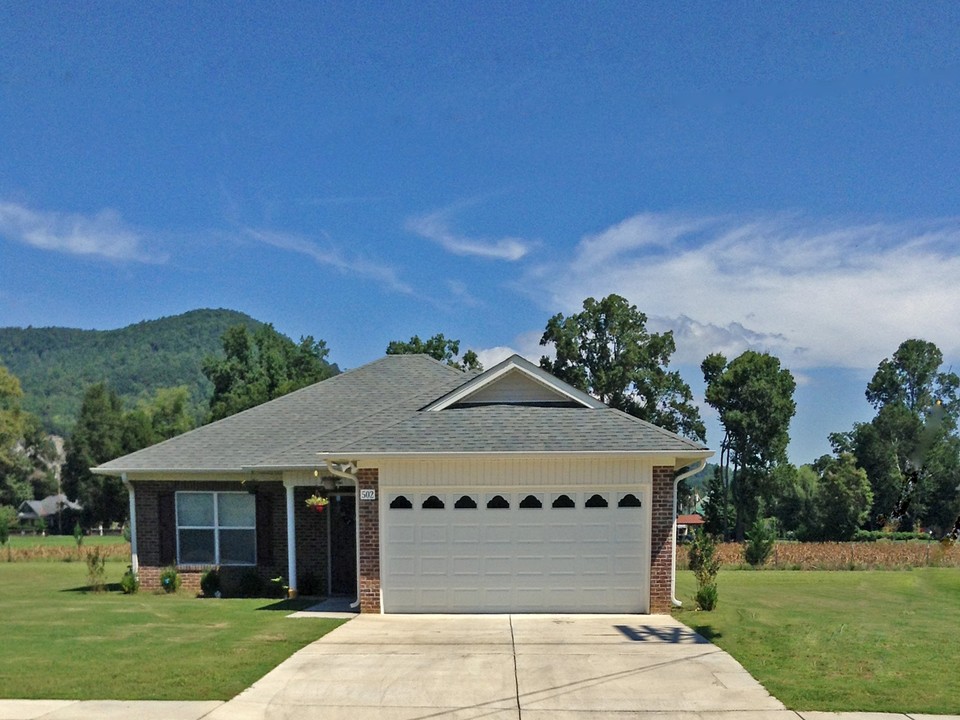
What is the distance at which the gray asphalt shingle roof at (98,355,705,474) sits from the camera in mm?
14133

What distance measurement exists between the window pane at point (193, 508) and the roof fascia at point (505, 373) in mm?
6000

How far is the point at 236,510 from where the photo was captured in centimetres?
1750

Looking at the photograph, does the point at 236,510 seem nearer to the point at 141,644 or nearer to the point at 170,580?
the point at 170,580

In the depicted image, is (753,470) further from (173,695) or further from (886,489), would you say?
(173,695)

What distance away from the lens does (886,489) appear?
52.8m

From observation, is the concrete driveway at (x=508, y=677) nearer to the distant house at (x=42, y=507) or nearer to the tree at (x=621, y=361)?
the tree at (x=621, y=361)

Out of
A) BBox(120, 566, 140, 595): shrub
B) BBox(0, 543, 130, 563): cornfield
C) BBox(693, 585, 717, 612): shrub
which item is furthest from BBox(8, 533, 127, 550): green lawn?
BBox(693, 585, 717, 612): shrub

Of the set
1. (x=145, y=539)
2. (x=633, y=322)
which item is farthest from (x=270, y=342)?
(x=145, y=539)

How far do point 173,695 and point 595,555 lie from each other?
26.2ft

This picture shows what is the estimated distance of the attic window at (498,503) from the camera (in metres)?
14.2

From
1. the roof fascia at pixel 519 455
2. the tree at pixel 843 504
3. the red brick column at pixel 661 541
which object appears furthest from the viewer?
the tree at pixel 843 504

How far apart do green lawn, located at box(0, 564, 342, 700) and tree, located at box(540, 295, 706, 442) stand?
35157 millimetres

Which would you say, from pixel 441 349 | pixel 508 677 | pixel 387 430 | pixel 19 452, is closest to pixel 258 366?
pixel 441 349

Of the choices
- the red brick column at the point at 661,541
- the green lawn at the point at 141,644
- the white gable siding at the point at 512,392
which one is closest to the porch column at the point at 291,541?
the green lawn at the point at 141,644
